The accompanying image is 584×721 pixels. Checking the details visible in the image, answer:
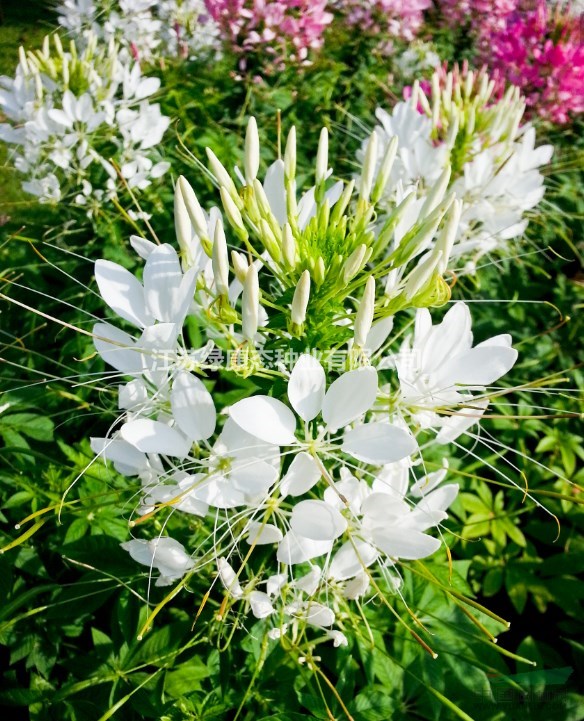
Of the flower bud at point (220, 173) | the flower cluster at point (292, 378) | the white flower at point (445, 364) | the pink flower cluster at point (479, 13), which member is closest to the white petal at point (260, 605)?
the flower cluster at point (292, 378)

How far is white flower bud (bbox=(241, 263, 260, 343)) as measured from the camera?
0.97 metres

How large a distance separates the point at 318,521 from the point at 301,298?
1.27 ft

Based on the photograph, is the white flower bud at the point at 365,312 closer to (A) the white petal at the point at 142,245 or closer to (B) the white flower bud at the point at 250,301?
(B) the white flower bud at the point at 250,301

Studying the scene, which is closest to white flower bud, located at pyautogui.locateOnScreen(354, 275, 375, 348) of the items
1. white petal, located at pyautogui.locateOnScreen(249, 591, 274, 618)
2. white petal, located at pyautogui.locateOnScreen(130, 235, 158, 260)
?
white petal, located at pyautogui.locateOnScreen(130, 235, 158, 260)

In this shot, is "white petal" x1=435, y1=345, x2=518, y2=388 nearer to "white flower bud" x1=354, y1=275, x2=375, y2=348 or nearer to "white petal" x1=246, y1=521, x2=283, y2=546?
"white flower bud" x1=354, y1=275, x2=375, y2=348

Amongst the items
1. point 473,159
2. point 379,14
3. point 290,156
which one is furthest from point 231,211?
point 379,14

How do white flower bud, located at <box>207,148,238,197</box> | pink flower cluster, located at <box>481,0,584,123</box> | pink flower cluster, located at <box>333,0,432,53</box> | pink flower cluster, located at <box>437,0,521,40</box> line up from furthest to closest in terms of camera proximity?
pink flower cluster, located at <box>437,0,521,40</box>
pink flower cluster, located at <box>333,0,432,53</box>
pink flower cluster, located at <box>481,0,584,123</box>
white flower bud, located at <box>207,148,238,197</box>

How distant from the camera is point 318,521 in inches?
38.8

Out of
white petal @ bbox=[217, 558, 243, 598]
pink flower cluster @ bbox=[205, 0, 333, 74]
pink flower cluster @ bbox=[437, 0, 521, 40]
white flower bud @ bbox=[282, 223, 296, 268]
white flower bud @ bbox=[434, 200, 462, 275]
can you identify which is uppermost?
pink flower cluster @ bbox=[437, 0, 521, 40]

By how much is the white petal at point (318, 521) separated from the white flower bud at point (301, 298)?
328 mm

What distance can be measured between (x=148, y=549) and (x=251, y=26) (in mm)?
2781

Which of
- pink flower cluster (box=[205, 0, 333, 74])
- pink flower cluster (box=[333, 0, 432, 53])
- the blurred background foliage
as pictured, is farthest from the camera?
pink flower cluster (box=[333, 0, 432, 53])

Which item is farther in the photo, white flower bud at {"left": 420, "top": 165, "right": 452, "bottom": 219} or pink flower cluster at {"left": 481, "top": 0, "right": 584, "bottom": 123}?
pink flower cluster at {"left": 481, "top": 0, "right": 584, "bottom": 123}

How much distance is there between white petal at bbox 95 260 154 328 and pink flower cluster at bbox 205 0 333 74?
7.77ft
